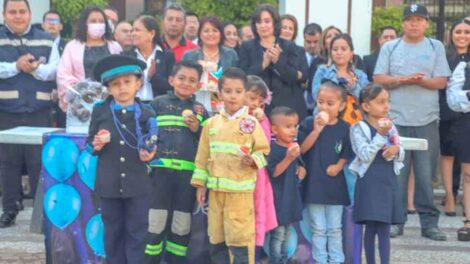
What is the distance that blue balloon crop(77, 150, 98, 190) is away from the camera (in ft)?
21.9

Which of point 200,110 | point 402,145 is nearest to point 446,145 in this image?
point 402,145

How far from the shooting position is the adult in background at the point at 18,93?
844 centimetres

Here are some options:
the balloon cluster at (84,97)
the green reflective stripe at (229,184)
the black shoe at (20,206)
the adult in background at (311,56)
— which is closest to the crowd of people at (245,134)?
the green reflective stripe at (229,184)

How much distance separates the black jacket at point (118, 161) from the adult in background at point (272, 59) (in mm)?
1758

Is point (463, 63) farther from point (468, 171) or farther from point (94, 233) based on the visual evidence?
point (94, 233)

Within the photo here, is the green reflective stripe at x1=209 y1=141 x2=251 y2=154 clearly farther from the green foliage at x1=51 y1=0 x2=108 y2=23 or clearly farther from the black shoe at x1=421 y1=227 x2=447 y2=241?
the green foliage at x1=51 y1=0 x2=108 y2=23

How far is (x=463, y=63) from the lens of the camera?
8.45 metres

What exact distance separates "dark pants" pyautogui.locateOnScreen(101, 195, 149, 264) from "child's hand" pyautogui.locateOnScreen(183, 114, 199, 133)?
2.01 ft

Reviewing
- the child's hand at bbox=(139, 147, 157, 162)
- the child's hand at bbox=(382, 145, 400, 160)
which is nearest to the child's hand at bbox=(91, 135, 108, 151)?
the child's hand at bbox=(139, 147, 157, 162)

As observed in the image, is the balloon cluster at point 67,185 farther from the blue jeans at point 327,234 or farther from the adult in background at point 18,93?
the adult in background at point 18,93

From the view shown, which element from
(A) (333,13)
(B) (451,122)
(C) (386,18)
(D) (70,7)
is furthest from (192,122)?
(C) (386,18)

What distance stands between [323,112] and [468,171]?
8.31 feet

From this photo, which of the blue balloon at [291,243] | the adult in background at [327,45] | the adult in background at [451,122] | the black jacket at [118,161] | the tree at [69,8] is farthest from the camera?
the tree at [69,8]

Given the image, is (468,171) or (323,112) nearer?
(323,112)
